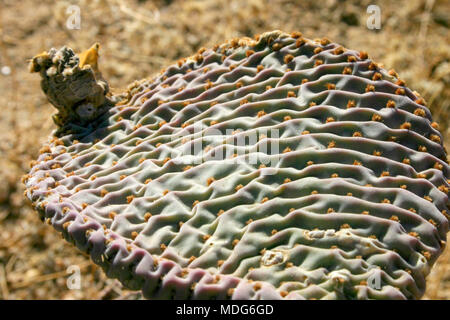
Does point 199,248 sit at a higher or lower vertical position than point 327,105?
lower

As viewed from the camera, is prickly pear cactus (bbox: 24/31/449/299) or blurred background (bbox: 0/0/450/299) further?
blurred background (bbox: 0/0/450/299)

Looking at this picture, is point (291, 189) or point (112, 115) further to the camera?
point (112, 115)

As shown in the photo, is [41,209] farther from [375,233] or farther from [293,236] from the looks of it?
[375,233]

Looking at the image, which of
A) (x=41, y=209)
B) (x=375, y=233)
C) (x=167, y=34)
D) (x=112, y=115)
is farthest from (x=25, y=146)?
(x=375, y=233)
